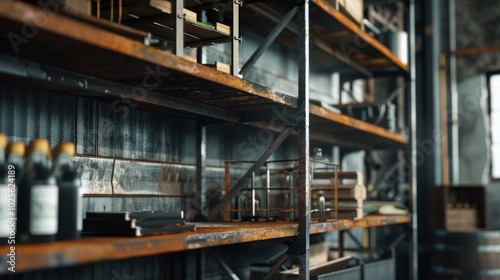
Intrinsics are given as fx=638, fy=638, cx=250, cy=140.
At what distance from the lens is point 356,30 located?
4121 millimetres

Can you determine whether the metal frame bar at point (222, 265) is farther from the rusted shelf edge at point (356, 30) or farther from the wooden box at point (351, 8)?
the wooden box at point (351, 8)

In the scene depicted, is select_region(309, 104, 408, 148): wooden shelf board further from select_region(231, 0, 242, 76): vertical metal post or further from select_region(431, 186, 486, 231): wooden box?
select_region(431, 186, 486, 231): wooden box

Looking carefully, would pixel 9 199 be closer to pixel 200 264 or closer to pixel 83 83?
pixel 83 83

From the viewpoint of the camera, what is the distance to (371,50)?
15.6ft

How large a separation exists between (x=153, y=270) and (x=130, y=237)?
1.12 metres

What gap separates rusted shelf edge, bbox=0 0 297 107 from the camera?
1.63 m

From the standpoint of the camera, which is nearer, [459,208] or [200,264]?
[200,264]

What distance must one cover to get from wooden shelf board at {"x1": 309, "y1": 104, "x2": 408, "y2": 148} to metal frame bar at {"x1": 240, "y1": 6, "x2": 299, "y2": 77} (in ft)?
1.50

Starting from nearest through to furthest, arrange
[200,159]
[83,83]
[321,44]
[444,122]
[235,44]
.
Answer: [83,83]
[235,44]
[200,159]
[321,44]
[444,122]

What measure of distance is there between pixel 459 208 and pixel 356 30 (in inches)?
112

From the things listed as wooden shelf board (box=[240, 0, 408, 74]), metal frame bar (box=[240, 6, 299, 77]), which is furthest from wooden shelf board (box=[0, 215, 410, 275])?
wooden shelf board (box=[240, 0, 408, 74])

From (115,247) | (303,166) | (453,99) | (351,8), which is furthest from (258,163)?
(453,99)

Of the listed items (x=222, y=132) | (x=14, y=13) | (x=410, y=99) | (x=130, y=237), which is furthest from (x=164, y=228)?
(x=410, y=99)

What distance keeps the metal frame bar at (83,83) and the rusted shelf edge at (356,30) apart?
96cm
